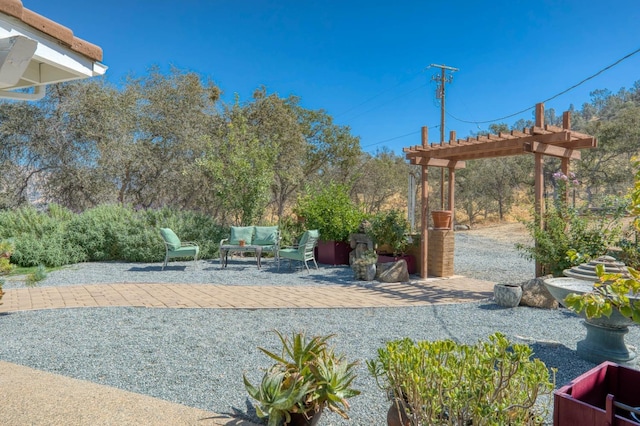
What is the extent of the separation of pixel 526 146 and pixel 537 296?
213 centimetres

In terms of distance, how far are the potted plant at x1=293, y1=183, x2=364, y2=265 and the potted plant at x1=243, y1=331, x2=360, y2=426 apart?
6.70m

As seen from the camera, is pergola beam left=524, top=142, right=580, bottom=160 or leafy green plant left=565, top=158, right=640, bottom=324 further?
pergola beam left=524, top=142, right=580, bottom=160

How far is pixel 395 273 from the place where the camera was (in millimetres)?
7117

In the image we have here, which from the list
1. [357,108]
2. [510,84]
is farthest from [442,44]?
[357,108]

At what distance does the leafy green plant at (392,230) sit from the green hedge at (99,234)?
14.0 ft

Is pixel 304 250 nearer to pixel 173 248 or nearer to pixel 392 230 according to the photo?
pixel 392 230

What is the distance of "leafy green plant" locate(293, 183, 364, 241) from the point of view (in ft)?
29.2

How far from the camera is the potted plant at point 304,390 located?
2057 mm

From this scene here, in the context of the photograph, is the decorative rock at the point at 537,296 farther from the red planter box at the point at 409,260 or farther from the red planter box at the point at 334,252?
the red planter box at the point at 334,252

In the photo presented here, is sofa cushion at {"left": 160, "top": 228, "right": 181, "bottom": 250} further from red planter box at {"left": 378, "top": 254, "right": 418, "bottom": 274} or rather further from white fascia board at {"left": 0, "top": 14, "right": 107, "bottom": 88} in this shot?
white fascia board at {"left": 0, "top": 14, "right": 107, "bottom": 88}

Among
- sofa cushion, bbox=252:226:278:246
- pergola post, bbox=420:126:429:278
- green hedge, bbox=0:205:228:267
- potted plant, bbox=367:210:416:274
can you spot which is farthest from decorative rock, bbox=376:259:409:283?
green hedge, bbox=0:205:228:267

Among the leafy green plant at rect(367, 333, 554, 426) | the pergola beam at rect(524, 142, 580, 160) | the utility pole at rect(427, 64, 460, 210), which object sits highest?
the utility pole at rect(427, 64, 460, 210)

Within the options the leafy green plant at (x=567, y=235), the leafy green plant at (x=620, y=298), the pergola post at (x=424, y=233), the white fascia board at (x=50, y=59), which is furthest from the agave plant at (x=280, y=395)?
the pergola post at (x=424, y=233)

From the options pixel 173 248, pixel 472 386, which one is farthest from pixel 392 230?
pixel 472 386
